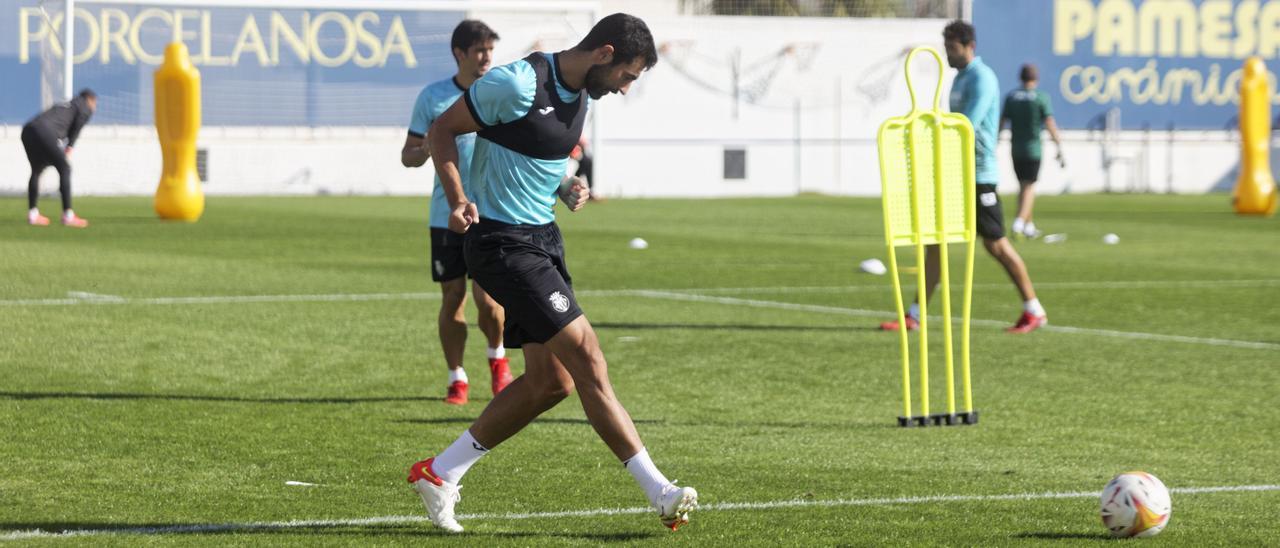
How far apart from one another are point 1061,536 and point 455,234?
403 centimetres

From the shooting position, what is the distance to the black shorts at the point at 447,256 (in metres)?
9.41

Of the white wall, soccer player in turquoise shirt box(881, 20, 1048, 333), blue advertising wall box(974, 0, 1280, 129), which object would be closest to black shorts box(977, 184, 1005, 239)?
soccer player in turquoise shirt box(881, 20, 1048, 333)

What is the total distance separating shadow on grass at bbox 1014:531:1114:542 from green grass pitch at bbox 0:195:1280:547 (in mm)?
16

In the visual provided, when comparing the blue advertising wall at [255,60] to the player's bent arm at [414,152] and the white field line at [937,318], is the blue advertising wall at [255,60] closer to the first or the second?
the white field line at [937,318]

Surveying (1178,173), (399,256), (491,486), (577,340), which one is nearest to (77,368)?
(491,486)

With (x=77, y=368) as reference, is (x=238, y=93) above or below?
above

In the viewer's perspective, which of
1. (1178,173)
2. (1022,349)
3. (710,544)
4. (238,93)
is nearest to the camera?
(710,544)

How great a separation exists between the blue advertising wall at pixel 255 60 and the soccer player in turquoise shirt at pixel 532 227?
92.2ft

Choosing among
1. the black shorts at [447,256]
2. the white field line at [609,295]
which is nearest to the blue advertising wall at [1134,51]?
the white field line at [609,295]

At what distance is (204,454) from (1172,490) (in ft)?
12.8

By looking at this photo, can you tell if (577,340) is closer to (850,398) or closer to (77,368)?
(850,398)

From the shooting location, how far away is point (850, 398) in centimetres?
Result: 988

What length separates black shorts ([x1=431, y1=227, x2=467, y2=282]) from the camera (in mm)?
9406

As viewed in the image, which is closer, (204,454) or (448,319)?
(204,454)
